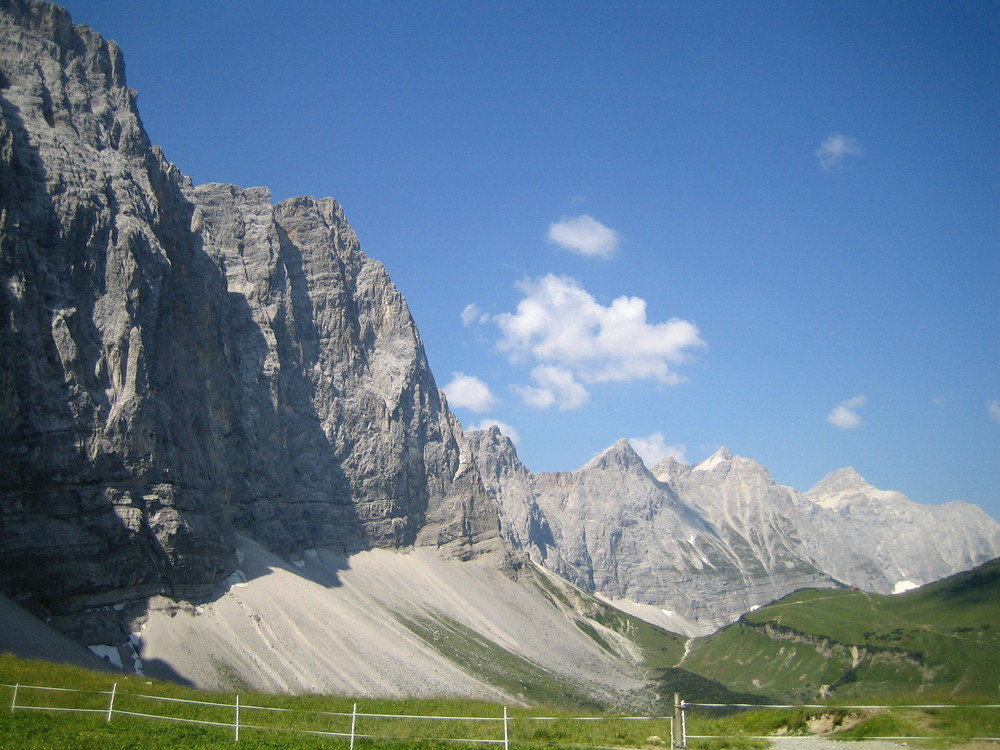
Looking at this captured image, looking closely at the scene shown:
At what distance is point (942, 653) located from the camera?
117625 millimetres

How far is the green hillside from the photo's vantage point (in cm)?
11319

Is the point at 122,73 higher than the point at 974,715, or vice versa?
the point at 122,73

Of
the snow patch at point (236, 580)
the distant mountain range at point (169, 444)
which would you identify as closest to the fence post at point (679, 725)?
the distant mountain range at point (169, 444)

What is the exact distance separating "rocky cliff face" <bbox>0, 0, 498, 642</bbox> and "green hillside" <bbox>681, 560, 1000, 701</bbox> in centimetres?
9744

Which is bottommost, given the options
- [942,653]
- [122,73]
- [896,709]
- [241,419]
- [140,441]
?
[942,653]

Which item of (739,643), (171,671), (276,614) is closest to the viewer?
(171,671)

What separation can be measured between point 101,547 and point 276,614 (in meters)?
30.2

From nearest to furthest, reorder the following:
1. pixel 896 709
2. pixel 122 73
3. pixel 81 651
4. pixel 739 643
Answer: pixel 896 709 < pixel 81 651 < pixel 122 73 < pixel 739 643

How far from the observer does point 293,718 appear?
30.4 metres

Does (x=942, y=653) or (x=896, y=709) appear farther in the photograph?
(x=942, y=653)

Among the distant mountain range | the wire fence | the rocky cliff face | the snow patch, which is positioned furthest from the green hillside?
the rocky cliff face

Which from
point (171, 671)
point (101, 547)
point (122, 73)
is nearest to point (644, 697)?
point (171, 671)

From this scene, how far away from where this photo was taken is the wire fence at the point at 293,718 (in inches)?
985

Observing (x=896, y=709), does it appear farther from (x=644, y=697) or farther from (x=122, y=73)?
(x=122, y=73)
